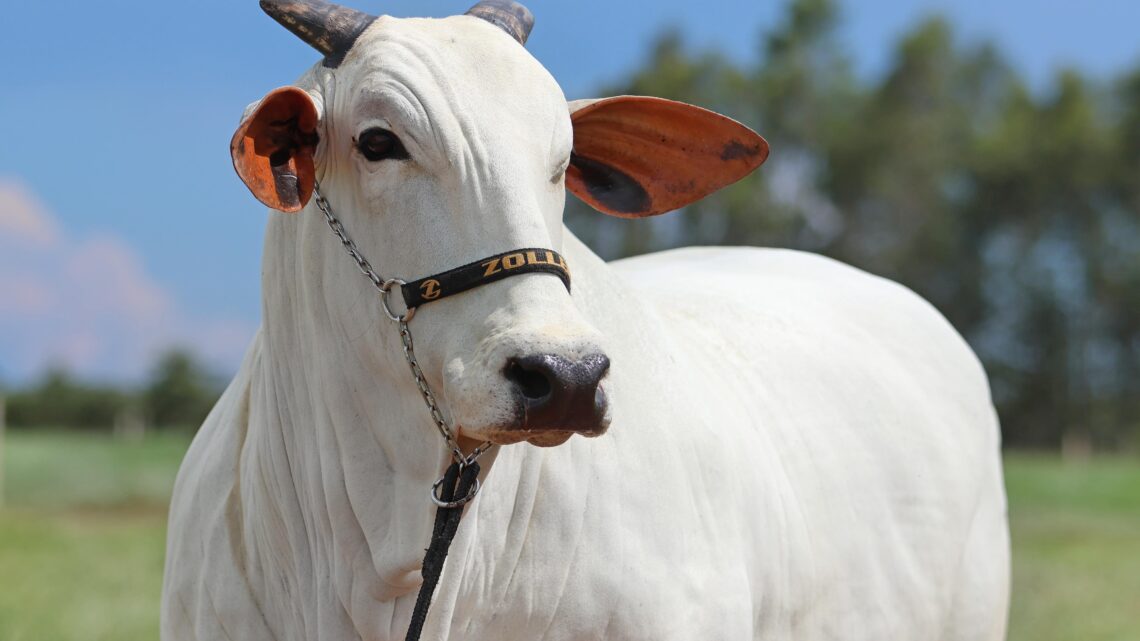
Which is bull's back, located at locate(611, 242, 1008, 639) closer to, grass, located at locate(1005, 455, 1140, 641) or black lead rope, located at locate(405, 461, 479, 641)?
black lead rope, located at locate(405, 461, 479, 641)

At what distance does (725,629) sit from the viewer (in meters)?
3.21

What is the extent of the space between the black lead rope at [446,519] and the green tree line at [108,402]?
2925cm

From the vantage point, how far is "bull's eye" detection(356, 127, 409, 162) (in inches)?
107

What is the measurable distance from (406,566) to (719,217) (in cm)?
3985

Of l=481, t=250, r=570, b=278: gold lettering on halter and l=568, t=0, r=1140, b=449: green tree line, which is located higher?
l=481, t=250, r=570, b=278: gold lettering on halter

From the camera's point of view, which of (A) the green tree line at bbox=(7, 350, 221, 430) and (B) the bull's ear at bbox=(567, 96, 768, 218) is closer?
(B) the bull's ear at bbox=(567, 96, 768, 218)

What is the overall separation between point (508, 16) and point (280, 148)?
0.66 meters

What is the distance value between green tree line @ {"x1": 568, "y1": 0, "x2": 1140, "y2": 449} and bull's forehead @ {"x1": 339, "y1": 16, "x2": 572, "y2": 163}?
37145 millimetres

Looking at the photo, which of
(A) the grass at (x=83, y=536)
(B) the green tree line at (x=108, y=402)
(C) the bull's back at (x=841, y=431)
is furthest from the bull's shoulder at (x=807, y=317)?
(B) the green tree line at (x=108, y=402)

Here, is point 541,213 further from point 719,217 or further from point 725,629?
point 719,217

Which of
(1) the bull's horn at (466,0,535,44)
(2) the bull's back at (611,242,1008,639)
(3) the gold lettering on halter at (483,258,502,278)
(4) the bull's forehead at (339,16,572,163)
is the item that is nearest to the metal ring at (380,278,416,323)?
(3) the gold lettering on halter at (483,258,502,278)

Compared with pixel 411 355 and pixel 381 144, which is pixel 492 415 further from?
pixel 381 144

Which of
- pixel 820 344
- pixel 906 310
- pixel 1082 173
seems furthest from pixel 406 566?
pixel 1082 173

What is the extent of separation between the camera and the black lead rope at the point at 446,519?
277 cm
